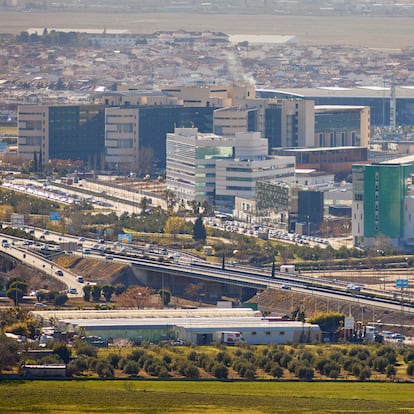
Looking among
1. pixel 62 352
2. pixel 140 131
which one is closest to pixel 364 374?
pixel 62 352

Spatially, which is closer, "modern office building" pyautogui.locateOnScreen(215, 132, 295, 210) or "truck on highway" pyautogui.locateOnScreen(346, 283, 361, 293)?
"truck on highway" pyautogui.locateOnScreen(346, 283, 361, 293)

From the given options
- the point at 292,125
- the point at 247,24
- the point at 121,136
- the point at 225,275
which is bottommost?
the point at 225,275

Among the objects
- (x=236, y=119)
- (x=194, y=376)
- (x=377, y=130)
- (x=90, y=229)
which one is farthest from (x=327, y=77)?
(x=194, y=376)

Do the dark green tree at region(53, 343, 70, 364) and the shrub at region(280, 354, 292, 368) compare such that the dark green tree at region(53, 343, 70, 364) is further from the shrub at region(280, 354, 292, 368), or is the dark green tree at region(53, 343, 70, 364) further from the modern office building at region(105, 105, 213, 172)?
the modern office building at region(105, 105, 213, 172)

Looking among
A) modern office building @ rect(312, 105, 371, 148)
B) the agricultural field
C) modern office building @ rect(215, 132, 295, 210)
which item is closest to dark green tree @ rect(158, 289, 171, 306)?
modern office building @ rect(215, 132, 295, 210)

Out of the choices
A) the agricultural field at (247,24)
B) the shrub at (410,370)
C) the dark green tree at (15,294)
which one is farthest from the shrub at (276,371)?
the agricultural field at (247,24)

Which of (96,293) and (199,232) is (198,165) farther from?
(96,293)

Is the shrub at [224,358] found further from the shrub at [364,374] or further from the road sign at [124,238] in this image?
the road sign at [124,238]
